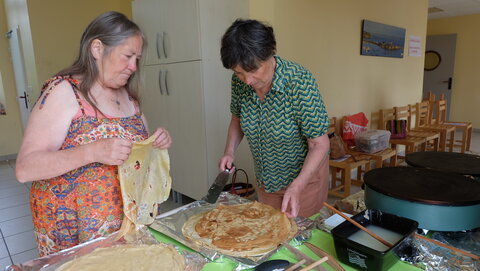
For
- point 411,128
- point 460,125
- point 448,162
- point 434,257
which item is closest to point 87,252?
point 434,257

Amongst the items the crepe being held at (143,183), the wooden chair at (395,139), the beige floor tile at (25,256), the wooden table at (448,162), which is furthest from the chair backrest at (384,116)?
the beige floor tile at (25,256)

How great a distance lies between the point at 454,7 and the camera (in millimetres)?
5961

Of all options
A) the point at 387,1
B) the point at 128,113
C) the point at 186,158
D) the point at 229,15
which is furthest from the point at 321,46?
the point at 128,113

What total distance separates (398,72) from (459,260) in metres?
4.08

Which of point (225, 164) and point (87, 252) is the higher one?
point (225, 164)

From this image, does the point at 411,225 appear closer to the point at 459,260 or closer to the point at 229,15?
the point at 459,260

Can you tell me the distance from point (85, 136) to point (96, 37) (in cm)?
33

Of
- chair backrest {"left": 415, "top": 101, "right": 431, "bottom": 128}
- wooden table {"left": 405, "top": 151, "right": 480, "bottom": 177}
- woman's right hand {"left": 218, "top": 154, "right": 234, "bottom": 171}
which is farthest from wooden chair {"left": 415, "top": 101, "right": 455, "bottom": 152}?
woman's right hand {"left": 218, "top": 154, "right": 234, "bottom": 171}

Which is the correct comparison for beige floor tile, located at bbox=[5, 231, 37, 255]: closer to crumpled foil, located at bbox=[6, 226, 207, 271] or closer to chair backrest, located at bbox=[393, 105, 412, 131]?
crumpled foil, located at bbox=[6, 226, 207, 271]

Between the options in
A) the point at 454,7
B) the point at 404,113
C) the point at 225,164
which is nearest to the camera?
the point at 225,164

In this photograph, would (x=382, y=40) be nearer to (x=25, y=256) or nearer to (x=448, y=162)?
(x=448, y=162)

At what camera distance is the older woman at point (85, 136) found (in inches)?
39.1

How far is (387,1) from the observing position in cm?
391

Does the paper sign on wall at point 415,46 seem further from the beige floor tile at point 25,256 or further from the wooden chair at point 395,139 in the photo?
the beige floor tile at point 25,256
